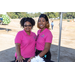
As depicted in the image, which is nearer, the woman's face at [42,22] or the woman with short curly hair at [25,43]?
the woman with short curly hair at [25,43]

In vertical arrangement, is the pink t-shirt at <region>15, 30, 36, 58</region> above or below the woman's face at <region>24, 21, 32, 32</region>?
below

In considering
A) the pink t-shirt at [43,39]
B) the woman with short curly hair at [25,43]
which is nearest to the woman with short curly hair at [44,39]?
the pink t-shirt at [43,39]

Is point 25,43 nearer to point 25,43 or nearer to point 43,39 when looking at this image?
point 25,43

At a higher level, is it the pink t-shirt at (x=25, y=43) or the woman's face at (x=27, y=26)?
the woman's face at (x=27, y=26)

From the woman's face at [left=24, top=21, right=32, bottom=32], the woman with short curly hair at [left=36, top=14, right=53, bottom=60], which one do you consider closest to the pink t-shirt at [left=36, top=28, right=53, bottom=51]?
the woman with short curly hair at [left=36, top=14, right=53, bottom=60]

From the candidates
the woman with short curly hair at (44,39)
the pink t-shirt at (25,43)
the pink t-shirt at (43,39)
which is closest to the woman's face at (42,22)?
the woman with short curly hair at (44,39)

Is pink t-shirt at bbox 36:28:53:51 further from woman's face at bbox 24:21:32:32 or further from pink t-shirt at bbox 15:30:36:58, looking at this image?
woman's face at bbox 24:21:32:32

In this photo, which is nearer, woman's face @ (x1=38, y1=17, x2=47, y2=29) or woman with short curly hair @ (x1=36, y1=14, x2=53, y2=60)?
woman with short curly hair @ (x1=36, y1=14, x2=53, y2=60)

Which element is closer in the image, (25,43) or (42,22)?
(25,43)

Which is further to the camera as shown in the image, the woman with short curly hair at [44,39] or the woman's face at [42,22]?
the woman's face at [42,22]

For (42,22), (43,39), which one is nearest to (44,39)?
(43,39)

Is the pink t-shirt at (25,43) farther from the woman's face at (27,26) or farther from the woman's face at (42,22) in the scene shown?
the woman's face at (42,22)
